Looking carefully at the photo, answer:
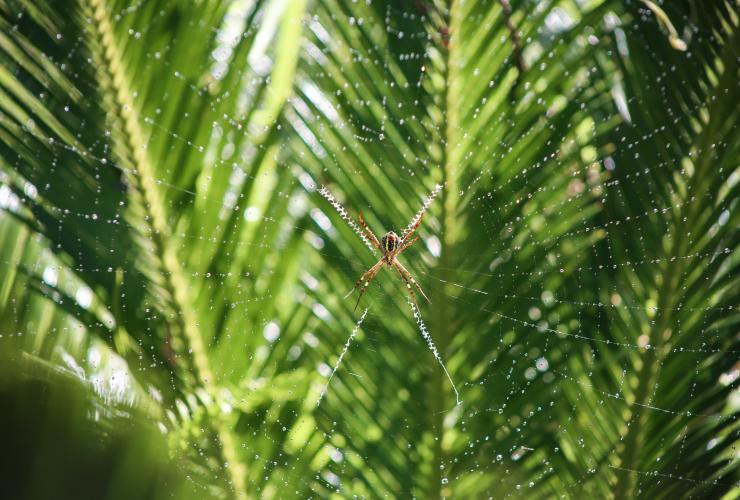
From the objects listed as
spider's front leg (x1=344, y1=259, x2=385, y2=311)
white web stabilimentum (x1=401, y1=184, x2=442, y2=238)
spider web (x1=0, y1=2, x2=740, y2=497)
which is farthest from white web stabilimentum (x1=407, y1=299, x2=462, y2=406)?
white web stabilimentum (x1=401, y1=184, x2=442, y2=238)

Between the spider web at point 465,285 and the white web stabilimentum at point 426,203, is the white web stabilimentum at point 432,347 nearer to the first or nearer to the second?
the spider web at point 465,285

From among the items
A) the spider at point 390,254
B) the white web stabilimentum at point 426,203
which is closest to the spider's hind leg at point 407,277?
the spider at point 390,254

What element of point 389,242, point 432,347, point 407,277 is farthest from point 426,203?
point 432,347

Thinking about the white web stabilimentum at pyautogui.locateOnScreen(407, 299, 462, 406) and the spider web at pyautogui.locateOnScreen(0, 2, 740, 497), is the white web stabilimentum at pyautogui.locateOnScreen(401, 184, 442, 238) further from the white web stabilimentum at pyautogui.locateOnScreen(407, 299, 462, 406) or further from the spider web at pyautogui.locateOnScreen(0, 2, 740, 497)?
the white web stabilimentum at pyautogui.locateOnScreen(407, 299, 462, 406)

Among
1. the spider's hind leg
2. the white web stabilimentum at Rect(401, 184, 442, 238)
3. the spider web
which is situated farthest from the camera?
the spider's hind leg

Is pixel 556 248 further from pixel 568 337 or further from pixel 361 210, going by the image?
pixel 361 210

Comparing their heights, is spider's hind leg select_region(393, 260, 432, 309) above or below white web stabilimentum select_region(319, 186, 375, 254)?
below

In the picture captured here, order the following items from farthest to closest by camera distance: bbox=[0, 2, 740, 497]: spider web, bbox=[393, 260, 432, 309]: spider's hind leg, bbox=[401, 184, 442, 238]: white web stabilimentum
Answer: bbox=[393, 260, 432, 309]: spider's hind leg
bbox=[401, 184, 442, 238]: white web stabilimentum
bbox=[0, 2, 740, 497]: spider web

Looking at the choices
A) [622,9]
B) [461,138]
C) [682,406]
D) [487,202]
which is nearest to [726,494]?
[682,406]
